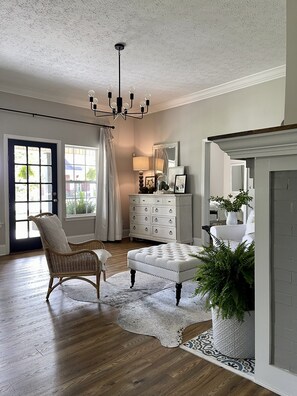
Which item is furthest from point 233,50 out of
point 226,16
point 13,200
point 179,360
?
point 13,200

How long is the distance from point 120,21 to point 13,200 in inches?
144

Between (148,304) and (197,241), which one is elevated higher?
(197,241)

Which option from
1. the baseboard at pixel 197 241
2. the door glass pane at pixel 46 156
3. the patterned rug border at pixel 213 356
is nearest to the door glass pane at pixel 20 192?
the door glass pane at pixel 46 156

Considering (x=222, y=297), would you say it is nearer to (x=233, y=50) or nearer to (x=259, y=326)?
(x=259, y=326)

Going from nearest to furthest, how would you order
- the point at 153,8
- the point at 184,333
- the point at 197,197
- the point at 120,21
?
the point at 184,333
the point at 153,8
the point at 120,21
the point at 197,197

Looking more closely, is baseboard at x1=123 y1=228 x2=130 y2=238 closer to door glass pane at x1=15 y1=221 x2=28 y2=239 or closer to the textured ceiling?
door glass pane at x1=15 y1=221 x2=28 y2=239

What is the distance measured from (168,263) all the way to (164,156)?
12.3ft

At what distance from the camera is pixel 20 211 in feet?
18.0

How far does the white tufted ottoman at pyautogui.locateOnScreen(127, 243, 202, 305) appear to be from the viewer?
2.92 metres

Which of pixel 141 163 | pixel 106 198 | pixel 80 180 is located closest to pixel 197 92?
pixel 141 163

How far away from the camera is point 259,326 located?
174cm

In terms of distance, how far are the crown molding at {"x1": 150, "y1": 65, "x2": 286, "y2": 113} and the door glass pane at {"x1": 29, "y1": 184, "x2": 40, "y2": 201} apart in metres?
3.00

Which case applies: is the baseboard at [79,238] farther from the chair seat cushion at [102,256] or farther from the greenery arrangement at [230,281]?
the greenery arrangement at [230,281]

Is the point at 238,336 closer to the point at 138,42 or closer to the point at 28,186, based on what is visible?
the point at 138,42
